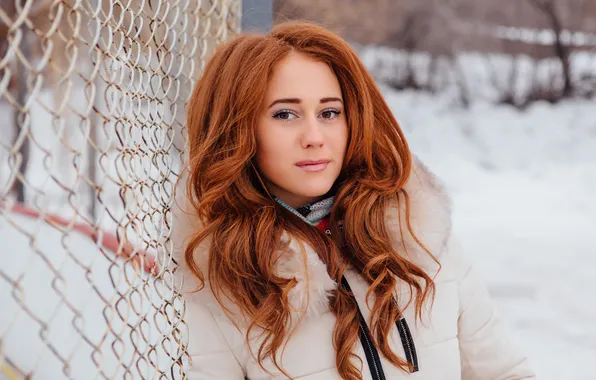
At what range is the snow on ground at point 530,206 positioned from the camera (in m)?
3.80

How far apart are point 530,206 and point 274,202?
6.14m

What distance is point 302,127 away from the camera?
1229 mm

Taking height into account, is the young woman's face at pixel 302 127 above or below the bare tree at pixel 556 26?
below

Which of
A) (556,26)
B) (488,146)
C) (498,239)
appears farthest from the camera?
(556,26)

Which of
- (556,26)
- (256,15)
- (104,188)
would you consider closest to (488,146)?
(556,26)

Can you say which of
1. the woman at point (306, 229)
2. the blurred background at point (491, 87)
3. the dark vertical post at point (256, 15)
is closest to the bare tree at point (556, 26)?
the blurred background at point (491, 87)

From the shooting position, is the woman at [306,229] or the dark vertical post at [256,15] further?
the dark vertical post at [256,15]

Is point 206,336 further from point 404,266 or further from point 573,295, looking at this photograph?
point 573,295

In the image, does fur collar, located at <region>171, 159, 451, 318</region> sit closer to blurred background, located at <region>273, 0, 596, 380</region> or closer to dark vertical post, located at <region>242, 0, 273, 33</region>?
dark vertical post, located at <region>242, 0, 273, 33</region>

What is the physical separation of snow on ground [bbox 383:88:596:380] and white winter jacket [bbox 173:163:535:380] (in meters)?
1.94

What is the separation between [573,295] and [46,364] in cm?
359

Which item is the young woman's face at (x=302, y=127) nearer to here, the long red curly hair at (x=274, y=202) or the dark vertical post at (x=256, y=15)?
the long red curly hair at (x=274, y=202)

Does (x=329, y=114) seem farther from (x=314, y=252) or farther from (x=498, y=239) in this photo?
(x=498, y=239)

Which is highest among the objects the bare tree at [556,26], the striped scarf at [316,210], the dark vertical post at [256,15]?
the bare tree at [556,26]
